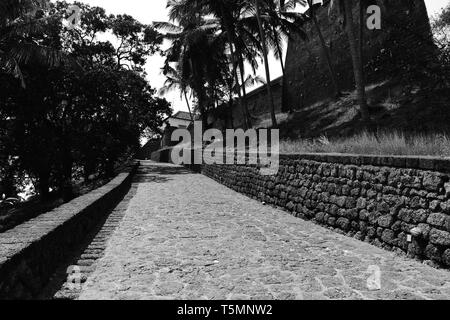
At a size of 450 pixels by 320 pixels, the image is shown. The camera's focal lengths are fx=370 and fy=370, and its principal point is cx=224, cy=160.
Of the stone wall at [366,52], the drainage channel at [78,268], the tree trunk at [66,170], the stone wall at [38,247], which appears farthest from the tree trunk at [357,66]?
the tree trunk at [66,170]

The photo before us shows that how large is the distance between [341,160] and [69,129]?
51.6 ft

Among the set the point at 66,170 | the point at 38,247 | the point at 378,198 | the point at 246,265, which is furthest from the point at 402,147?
the point at 66,170

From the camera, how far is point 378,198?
18.0 ft

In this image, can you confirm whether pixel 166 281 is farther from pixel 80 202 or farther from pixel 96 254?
pixel 80 202

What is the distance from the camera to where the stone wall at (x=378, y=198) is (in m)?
4.45

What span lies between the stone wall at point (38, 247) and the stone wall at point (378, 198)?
4354mm

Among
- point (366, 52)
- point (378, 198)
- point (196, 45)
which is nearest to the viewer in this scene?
point (378, 198)

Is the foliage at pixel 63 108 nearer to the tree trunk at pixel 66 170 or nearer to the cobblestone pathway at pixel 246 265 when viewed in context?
the tree trunk at pixel 66 170

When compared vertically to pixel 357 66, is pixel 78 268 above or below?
below

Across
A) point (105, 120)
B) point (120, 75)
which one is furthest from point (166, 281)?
point (120, 75)

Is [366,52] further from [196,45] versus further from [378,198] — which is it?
[378,198]

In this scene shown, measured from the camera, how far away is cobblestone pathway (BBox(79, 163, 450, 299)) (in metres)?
3.83

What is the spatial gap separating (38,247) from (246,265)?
243cm

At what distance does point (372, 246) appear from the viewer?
5.48 m
